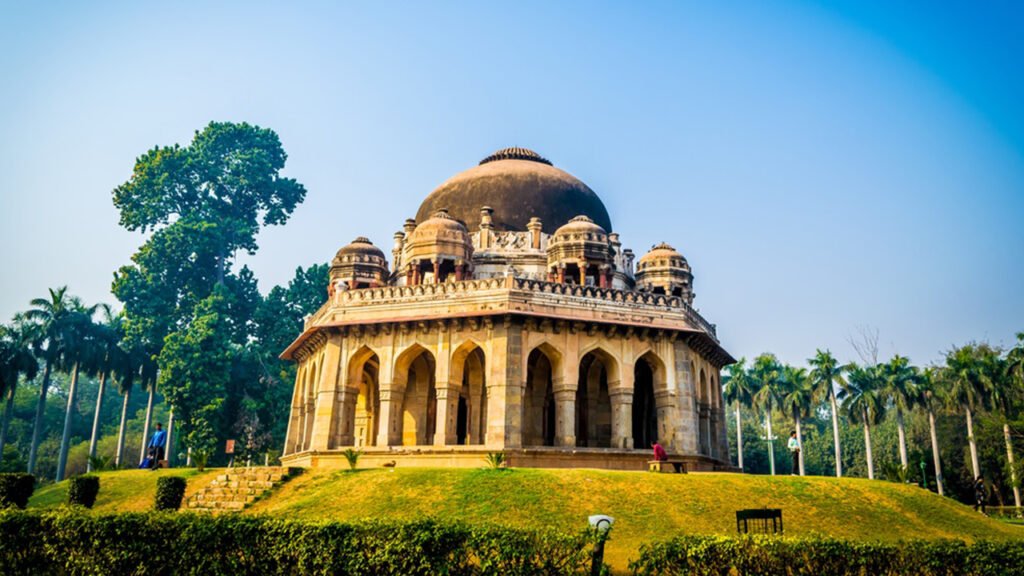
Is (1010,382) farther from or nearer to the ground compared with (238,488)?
farther from the ground

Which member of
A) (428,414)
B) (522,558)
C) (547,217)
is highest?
(547,217)

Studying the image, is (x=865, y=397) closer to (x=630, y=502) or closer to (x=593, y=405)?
(x=593, y=405)

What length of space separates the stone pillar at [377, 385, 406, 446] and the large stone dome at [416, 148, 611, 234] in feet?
26.3

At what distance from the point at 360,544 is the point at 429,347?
14.7m

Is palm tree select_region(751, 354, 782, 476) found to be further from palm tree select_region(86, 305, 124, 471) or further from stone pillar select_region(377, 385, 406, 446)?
palm tree select_region(86, 305, 124, 471)

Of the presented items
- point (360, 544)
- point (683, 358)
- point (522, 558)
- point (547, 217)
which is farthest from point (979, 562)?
point (547, 217)

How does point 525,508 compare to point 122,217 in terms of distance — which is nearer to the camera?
point 525,508

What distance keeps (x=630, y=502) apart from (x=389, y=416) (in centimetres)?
1067

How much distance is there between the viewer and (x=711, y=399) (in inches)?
1117

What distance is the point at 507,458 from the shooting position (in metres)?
21.9

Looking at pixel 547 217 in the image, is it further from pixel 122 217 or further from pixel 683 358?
pixel 122 217

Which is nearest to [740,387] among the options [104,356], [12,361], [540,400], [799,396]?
[799,396]

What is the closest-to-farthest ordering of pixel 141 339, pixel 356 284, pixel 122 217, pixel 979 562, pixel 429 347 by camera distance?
pixel 979 562 → pixel 429 347 → pixel 356 284 → pixel 141 339 → pixel 122 217

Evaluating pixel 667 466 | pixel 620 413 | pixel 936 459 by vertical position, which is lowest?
pixel 667 466
